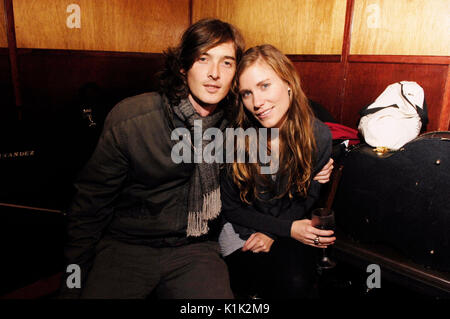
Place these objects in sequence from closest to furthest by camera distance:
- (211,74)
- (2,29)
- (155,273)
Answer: (155,273), (211,74), (2,29)

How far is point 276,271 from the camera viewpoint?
1.58 m

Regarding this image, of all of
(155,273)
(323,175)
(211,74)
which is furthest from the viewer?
(323,175)

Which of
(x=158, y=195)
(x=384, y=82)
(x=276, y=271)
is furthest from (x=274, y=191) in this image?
(x=384, y=82)

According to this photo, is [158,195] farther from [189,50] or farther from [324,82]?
[324,82]

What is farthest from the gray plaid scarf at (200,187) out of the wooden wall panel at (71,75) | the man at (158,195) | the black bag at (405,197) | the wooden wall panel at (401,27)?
the wooden wall panel at (401,27)

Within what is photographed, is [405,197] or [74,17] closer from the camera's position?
[405,197]

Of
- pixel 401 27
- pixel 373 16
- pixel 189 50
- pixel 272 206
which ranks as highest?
pixel 373 16

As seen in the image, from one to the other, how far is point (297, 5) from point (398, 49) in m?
1.05

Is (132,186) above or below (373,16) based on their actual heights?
below

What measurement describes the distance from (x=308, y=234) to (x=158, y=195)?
0.81 metres

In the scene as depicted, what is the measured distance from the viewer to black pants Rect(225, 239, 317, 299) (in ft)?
5.05

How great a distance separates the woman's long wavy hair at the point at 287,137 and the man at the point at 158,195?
13 centimetres

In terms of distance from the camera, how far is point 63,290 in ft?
4.29
